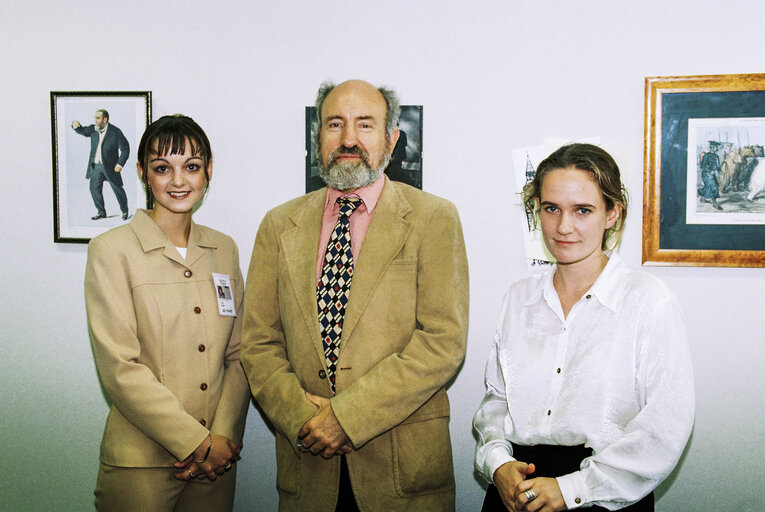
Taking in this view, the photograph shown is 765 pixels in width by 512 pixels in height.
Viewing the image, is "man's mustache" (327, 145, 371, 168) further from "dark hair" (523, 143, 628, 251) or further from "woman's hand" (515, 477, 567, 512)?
"woman's hand" (515, 477, 567, 512)

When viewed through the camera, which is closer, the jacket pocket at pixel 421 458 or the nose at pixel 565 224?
the nose at pixel 565 224

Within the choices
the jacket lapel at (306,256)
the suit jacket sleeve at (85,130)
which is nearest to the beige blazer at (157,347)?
the jacket lapel at (306,256)

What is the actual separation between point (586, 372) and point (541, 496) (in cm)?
34

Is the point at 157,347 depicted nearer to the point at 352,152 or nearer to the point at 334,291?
the point at 334,291

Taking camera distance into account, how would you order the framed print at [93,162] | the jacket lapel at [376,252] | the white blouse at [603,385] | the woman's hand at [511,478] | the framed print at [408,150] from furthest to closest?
the framed print at [93,162], the framed print at [408,150], the jacket lapel at [376,252], the woman's hand at [511,478], the white blouse at [603,385]

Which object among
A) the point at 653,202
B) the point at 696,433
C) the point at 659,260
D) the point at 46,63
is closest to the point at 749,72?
the point at 653,202

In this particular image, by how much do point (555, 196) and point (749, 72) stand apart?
1.27 meters

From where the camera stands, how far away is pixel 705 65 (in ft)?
7.18

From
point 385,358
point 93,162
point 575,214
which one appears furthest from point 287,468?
point 93,162

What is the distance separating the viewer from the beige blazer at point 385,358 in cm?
170

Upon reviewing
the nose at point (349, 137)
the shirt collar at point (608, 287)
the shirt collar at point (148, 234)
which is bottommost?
the shirt collar at point (608, 287)

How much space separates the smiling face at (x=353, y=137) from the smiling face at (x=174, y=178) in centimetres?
48

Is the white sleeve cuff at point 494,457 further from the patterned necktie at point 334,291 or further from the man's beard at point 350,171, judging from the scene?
the man's beard at point 350,171

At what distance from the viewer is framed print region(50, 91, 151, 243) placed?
8.30 ft
